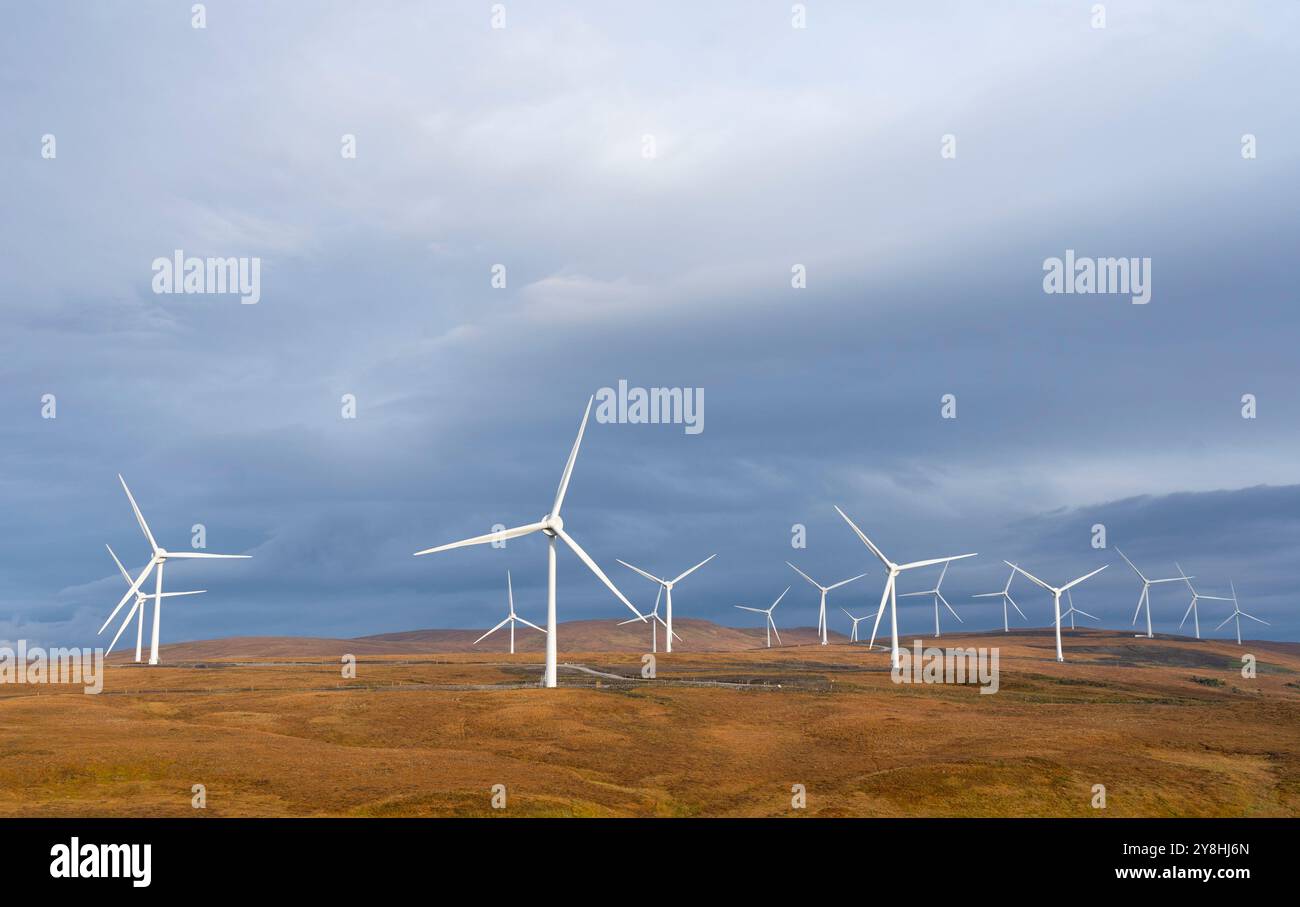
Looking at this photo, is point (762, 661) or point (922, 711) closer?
point (922, 711)

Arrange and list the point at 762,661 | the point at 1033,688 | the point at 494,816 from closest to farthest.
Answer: the point at 494,816 → the point at 1033,688 → the point at 762,661

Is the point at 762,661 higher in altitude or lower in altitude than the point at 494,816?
lower
